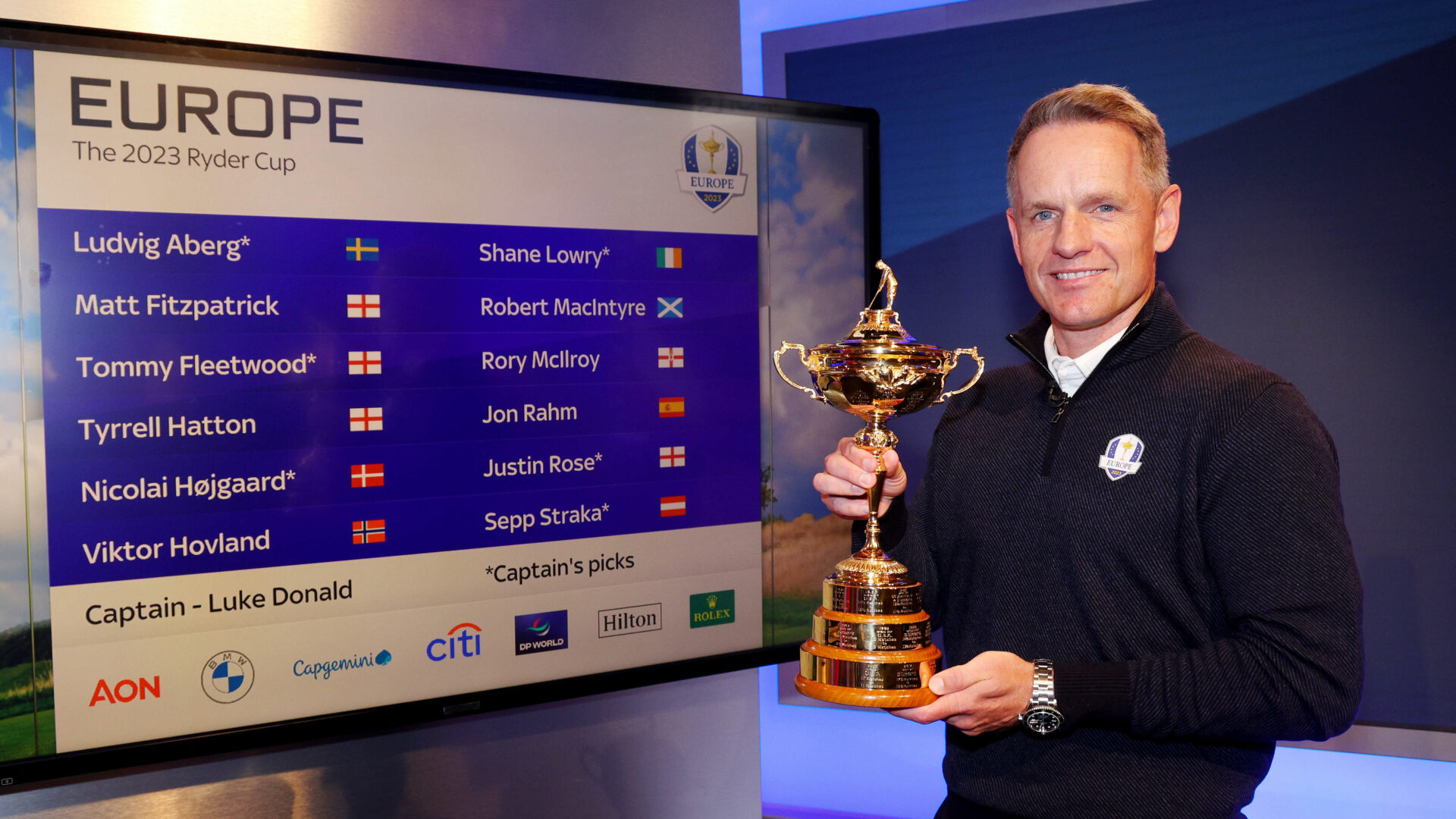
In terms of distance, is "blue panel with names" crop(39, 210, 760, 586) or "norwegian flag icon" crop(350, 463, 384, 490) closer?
"blue panel with names" crop(39, 210, 760, 586)

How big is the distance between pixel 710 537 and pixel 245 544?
3.28ft

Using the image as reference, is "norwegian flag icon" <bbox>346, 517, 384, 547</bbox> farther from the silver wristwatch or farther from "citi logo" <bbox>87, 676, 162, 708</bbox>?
the silver wristwatch

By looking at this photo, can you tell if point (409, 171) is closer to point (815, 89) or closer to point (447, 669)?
point (447, 669)

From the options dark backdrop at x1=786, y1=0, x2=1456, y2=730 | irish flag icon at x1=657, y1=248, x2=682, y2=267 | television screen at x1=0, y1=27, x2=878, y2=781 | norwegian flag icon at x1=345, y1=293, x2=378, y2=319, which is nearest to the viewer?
Result: television screen at x1=0, y1=27, x2=878, y2=781

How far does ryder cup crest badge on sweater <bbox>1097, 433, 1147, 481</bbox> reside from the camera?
1484 millimetres

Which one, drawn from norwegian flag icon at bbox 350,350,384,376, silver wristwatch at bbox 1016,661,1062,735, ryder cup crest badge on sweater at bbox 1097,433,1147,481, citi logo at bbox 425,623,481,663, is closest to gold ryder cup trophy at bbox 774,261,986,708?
silver wristwatch at bbox 1016,661,1062,735

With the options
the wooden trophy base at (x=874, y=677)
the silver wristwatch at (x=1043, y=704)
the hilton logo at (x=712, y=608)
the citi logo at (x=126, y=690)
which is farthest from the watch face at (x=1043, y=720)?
the citi logo at (x=126, y=690)

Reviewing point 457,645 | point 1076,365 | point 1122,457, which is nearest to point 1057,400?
point 1076,365

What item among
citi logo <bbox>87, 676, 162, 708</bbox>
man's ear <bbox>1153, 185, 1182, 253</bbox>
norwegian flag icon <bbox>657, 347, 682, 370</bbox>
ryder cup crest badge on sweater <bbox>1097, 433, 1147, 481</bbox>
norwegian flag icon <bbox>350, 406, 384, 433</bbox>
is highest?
man's ear <bbox>1153, 185, 1182, 253</bbox>

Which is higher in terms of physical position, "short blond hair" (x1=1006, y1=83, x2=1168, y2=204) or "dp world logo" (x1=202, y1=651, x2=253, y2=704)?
"short blond hair" (x1=1006, y1=83, x2=1168, y2=204)

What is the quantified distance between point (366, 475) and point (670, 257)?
0.83 m

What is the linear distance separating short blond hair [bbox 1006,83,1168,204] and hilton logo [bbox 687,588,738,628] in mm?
1290

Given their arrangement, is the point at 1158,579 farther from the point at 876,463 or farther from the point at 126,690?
the point at 126,690

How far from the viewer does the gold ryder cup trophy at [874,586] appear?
4.83ft
